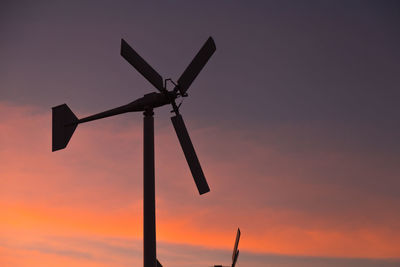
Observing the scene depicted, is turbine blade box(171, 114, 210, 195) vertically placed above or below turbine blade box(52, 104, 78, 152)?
below

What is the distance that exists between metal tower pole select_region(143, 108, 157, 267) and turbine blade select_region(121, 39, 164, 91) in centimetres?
290

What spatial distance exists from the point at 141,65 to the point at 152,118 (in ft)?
11.5

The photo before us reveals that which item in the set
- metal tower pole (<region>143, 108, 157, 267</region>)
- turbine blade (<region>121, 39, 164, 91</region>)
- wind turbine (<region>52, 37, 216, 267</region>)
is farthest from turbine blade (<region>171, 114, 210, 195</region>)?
turbine blade (<region>121, 39, 164, 91</region>)

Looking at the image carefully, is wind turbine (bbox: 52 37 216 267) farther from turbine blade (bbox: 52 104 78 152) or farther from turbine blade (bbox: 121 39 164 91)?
turbine blade (bbox: 52 104 78 152)

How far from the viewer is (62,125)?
3138 centimetres

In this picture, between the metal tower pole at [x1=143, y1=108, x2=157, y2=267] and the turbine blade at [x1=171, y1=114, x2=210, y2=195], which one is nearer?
the metal tower pole at [x1=143, y1=108, x2=157, y2=267]

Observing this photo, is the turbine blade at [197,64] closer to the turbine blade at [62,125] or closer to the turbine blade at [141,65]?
the turbine blade at [141,65]

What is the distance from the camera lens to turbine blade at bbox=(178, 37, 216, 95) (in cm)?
2725

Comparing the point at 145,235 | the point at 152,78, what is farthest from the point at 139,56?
the point at 145,235

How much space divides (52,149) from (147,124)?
28.7 feet

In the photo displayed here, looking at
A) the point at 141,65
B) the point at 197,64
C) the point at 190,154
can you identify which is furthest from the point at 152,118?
the point at 197,64

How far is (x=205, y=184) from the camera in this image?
26.3 meters

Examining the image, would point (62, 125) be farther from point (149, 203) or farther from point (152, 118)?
point (149, 203)

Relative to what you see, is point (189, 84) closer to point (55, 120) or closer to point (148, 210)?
point (148, 210)
